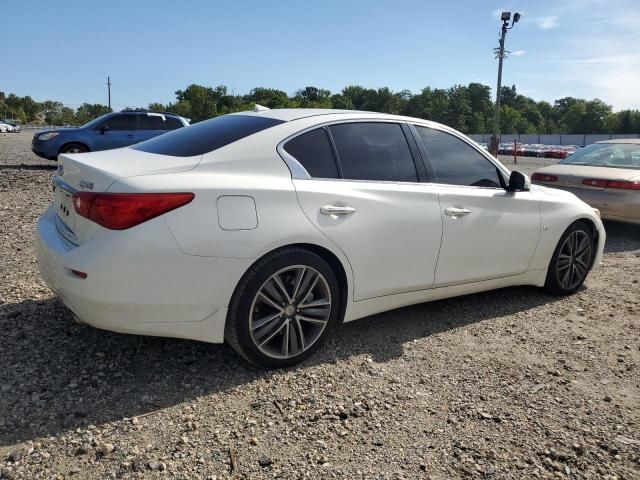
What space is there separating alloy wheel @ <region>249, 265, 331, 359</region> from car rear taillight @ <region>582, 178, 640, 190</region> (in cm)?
562

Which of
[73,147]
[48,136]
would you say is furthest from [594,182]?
[48,136]

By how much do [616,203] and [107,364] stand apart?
22.0 feet

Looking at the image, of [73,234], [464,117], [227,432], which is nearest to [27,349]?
[73,234]

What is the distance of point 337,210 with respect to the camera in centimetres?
326

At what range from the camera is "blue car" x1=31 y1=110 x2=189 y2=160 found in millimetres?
13852

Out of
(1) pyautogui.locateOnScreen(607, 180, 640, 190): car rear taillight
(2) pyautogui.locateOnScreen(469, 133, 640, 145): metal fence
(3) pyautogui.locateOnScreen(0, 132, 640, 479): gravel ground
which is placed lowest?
(3) pyautogui.locateOnScreen(0, 132, 640, 479): gravel ground

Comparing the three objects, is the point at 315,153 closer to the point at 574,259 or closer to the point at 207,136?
the point at 207,136

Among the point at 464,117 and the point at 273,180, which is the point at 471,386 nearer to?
the point at 273,180

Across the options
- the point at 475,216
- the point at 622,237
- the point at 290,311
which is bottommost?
the point at 622,237

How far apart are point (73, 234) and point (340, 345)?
5.97ft

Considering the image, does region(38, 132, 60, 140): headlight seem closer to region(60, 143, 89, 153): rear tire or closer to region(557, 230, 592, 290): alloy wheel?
region(60, 143, 89, 153): rear tire

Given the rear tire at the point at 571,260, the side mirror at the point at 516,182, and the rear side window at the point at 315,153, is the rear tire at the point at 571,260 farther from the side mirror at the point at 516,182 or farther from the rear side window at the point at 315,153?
the rear side window at the point at 315,153

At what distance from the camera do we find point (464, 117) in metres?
105

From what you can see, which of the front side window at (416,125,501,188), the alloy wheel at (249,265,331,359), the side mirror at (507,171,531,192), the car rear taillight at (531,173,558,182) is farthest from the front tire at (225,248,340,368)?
the car rear taillight at (531,173,558,182)
